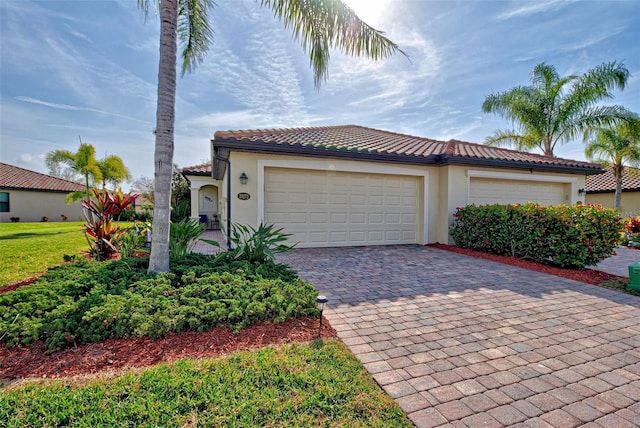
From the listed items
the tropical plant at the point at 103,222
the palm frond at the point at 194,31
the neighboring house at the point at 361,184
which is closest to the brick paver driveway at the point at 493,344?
the neighboring house at the point at 361,184

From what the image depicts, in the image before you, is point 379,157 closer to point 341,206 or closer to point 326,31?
point 341,206

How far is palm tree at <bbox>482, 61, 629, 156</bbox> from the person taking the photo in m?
13.8

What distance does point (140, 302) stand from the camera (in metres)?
3.47

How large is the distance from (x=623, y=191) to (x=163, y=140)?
25.2 meters

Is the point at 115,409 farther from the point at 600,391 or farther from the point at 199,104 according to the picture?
the point at 199,104

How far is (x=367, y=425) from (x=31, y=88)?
12807 mm

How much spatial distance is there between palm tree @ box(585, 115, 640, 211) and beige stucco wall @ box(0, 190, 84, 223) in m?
38.6

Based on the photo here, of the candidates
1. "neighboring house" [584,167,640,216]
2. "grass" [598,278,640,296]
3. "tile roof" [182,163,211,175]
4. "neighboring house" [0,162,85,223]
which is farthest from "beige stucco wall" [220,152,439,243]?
"neighboring house" [0,162,85,223]

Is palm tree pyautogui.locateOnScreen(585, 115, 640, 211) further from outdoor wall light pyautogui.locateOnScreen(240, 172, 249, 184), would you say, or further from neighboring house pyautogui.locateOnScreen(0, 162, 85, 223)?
neighboring house pyautogui.locateOnScreen(0, 162, 85, 223)

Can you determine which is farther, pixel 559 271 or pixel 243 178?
pixel 243 178

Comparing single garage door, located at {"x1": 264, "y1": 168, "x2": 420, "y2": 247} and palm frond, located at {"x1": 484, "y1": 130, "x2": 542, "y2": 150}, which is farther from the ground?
palm frond, located at {"x1": 484, "y1": 130, "x2": 542, "y2": 150}

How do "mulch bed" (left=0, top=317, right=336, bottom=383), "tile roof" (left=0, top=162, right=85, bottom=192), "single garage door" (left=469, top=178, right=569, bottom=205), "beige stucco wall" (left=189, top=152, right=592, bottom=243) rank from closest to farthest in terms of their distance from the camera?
1. "mulch bed" (left=0, top=317, right=336, bottom=383)
2. "beige stucco wall" (left=189, top=152, right=592, bottom=243)
3. "single garage door" (left=469, top=178, right=569, bottom=205)
4. "tile roof" (left=0, top=162, right=85, bottom=192)

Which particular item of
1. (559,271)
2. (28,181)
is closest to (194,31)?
(559,271)

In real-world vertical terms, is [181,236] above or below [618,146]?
below
